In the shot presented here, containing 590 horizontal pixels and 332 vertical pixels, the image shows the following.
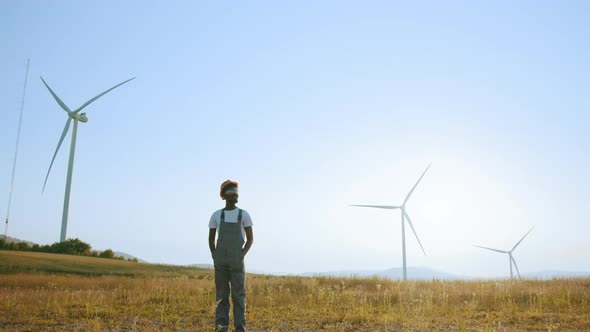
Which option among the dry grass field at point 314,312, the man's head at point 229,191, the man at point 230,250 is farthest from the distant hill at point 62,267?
the man's head at point 229,191

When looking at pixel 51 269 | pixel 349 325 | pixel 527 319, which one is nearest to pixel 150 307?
pixel 349 325

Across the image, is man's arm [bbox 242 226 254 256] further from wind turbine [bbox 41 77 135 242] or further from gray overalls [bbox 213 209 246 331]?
wind turbine [bbox 41 77 135 242]

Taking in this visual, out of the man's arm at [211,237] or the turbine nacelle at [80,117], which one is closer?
the man's arm at [211,237]

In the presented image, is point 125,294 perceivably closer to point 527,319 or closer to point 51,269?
point 527,319

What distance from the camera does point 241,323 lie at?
8.57 m

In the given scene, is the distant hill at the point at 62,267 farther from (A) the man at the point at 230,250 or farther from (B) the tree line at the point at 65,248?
(A) the man at the point at 230,250

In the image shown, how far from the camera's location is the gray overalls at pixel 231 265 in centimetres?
854

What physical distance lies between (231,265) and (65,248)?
40.7 m

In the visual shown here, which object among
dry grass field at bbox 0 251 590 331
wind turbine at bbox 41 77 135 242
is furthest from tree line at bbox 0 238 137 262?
dry grass field at bbox 0 251 590 331

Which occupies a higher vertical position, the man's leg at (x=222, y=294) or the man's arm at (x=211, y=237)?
the man's arm at (x=211, y=237)

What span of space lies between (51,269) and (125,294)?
1489cm

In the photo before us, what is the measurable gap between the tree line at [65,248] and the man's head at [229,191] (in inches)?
1533

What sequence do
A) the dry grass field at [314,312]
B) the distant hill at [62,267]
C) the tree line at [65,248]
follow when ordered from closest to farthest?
1. the dry grass field at [314,312]
2. the distant hill at [62,267]
3. the tree line at [65,248]

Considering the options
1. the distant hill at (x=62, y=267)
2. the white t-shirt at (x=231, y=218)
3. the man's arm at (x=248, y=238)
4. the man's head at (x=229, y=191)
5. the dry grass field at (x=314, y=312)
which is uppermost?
the man's head at (x=229, y=191)
